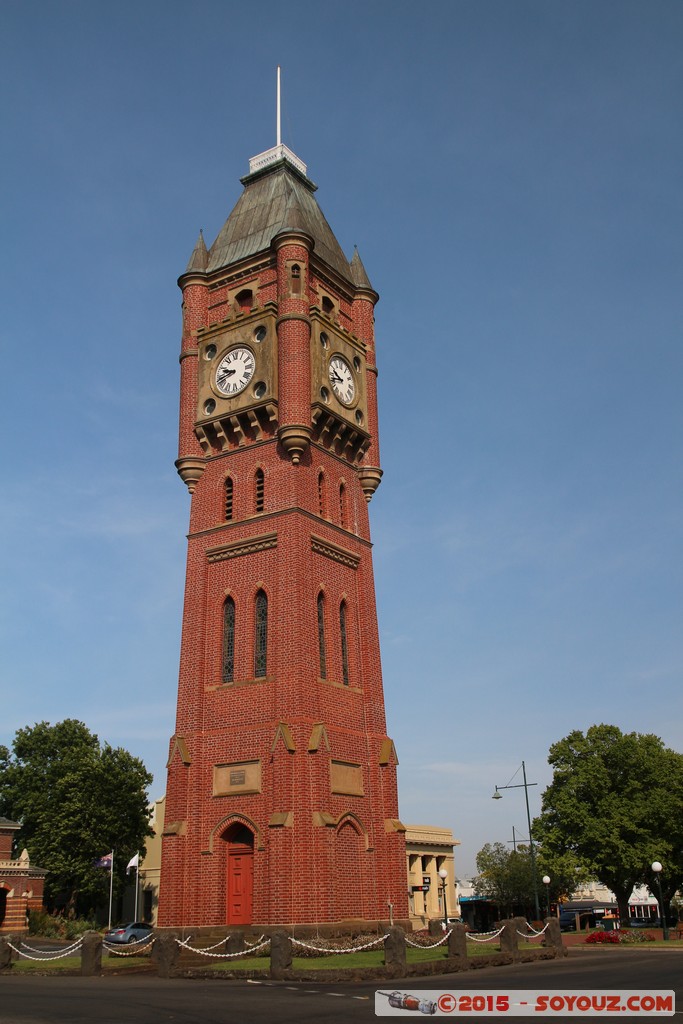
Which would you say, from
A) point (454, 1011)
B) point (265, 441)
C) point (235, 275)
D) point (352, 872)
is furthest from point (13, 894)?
point (454, 1011)

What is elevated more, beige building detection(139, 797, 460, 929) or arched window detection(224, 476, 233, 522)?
arched window detection(224, 476, 233, 522)

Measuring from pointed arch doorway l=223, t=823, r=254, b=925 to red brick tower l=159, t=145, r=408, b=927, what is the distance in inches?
2.6

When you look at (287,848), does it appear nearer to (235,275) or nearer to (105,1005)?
(105,1005)

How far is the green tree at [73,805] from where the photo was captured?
58.9 m

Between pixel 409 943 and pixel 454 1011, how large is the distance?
15.9m

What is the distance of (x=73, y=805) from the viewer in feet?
194

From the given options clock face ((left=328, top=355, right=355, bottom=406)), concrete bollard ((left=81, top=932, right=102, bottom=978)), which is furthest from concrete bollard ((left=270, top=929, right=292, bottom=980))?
clock face ((left=328, top=355, right=355, bottom=406))

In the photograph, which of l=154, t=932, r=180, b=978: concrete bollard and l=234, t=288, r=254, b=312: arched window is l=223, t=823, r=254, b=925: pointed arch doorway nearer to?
l=154, t=932, r=180, b=978: concrete bollard

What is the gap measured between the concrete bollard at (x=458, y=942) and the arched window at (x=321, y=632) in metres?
11.6

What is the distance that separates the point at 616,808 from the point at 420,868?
67.6ft

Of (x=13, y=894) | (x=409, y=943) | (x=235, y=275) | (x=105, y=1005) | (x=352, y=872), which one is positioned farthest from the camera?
(x=13, y=894)

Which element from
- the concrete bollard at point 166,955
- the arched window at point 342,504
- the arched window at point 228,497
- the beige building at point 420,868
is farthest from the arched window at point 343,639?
the beige building at point 420,868

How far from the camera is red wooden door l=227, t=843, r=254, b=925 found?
3281cm

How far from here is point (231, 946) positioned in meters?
28.6
